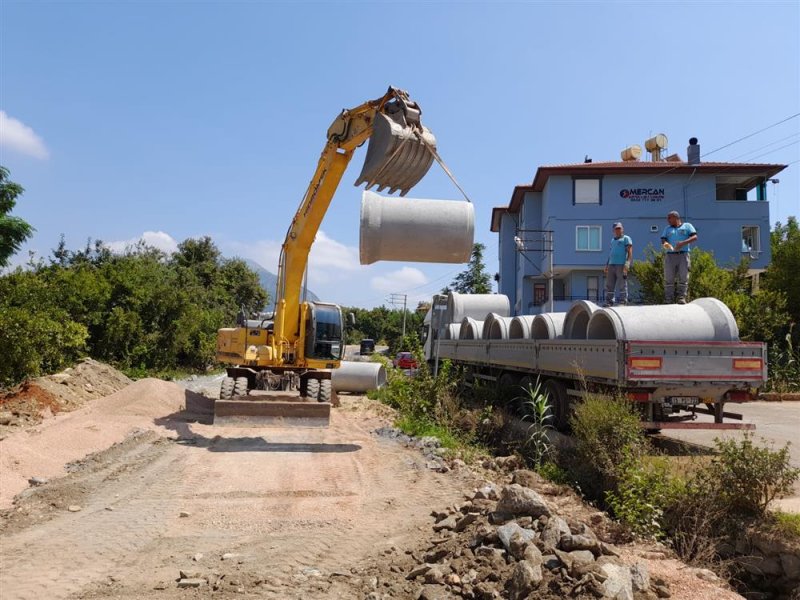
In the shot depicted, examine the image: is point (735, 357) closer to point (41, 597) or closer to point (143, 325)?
point (41, 597)

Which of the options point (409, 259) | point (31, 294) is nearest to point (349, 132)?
point (409, 259)

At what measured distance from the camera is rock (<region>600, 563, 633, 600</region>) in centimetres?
367

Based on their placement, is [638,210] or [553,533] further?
[638,210]

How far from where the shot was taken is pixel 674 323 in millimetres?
8359

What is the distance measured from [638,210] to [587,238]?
3.24 meters

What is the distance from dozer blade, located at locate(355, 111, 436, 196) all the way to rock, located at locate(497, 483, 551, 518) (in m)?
5.35

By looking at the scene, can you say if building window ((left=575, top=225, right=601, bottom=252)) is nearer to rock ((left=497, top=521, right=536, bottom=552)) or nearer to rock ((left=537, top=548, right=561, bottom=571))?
rock ((left=497, top=521, right=536, bottom=552))

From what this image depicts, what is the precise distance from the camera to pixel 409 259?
8961 mm

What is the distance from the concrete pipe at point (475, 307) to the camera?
18281 millimetres

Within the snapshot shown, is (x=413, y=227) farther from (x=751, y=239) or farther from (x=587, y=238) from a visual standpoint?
(x=751, y=239)

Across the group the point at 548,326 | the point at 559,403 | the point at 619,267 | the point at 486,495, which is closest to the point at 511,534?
the point at 486,495

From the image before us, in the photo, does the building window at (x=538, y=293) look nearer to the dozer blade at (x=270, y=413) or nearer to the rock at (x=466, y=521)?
the dozer blade at (x=270, y=413)

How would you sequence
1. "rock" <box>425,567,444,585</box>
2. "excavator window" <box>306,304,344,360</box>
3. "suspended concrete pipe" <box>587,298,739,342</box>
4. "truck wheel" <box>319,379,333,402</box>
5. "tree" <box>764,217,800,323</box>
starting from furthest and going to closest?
"tree" <box>764,217,800,323</box> → "excavator window" <box>306,304,344,360</box> → "truck wheel" <box>319,379,333,402</box> → "suspended concrete pipe" <box>587,298,739,342</box> → "rock" <box>425,567,444,585</box>

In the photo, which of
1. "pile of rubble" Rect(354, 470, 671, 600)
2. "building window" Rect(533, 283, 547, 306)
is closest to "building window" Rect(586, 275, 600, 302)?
"building window" Rect(533, 283, 547, 306)
